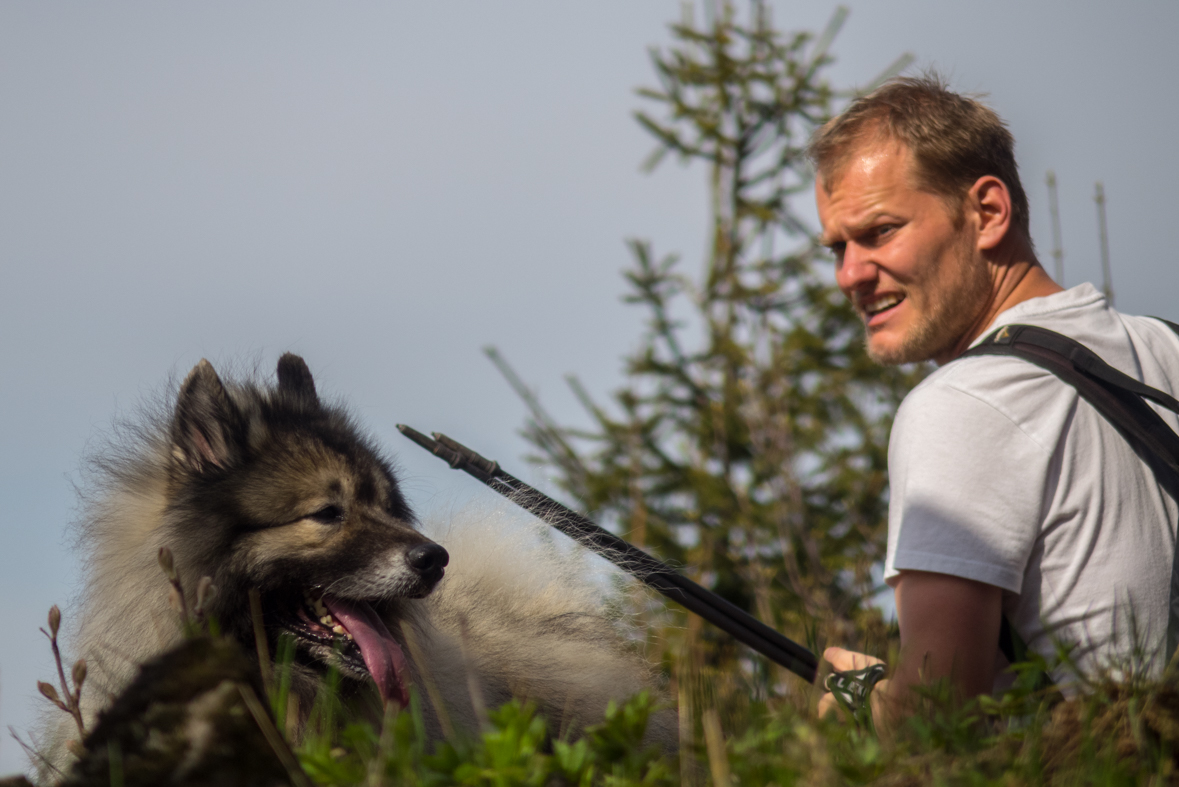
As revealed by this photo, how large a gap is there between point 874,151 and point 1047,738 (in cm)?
190

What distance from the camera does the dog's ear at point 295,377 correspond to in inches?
145

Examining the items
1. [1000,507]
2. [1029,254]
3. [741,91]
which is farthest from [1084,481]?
[741,91]

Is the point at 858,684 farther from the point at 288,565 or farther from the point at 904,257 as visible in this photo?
the point at 288,565

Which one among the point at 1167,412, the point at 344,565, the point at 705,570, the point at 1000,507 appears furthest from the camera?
the point at 705,570

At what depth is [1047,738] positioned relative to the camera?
1.64m

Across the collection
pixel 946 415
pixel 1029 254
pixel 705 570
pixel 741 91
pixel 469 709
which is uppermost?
pixel 741 91

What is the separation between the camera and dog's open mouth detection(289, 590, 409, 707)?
10.1 ft

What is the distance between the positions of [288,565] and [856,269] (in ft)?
6.83

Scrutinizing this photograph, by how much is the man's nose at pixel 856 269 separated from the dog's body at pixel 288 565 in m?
1.60

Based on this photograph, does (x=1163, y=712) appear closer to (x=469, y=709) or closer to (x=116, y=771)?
(x=116, y=771)

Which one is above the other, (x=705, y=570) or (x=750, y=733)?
(x=750, y=733)

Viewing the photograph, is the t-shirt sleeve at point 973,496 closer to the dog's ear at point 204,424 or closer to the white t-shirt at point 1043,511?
the white t-shirt at point 1043,511

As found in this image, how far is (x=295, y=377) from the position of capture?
3.73 meters

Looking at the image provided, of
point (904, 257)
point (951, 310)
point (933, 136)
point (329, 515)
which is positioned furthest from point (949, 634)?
point (329, 515)
